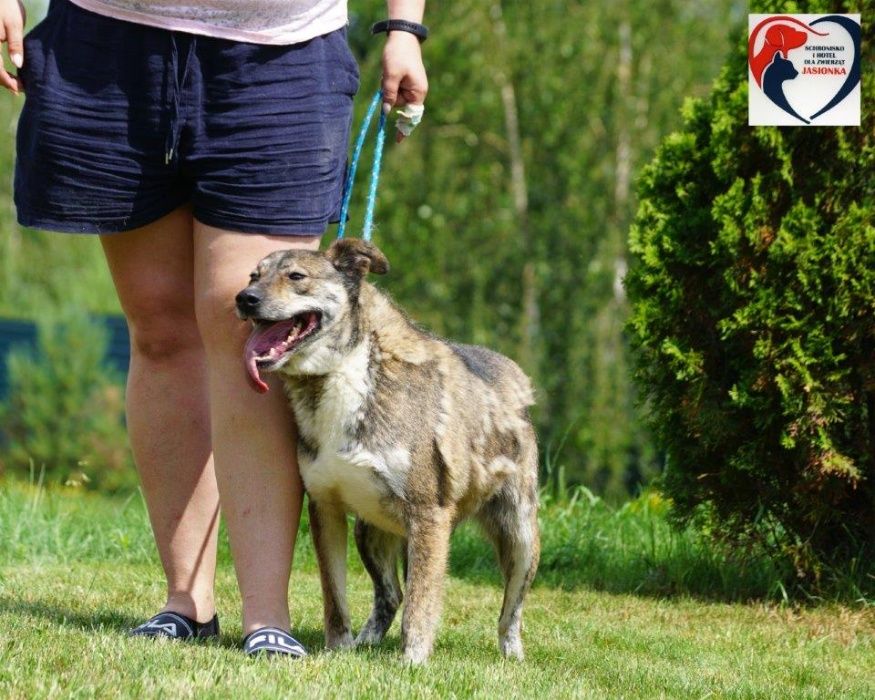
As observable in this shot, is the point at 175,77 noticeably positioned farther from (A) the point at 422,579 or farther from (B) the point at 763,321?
(B) the point at 763,321

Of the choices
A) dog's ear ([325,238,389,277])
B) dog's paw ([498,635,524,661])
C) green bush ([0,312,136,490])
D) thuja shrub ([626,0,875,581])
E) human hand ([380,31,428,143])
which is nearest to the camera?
human hand ([380,31,428,143])

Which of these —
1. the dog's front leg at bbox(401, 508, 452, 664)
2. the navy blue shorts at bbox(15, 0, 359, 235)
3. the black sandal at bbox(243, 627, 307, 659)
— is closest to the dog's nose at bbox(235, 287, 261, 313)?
the navy blue shorts at bbox(15, 0, 359, 235)

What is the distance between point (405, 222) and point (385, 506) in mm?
9602

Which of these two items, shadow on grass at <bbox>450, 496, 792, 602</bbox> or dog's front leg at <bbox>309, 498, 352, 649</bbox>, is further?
shadow on grass at <bbox>450, 496, 792, 602</bbox>

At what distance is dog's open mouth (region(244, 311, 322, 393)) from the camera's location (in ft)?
11.9

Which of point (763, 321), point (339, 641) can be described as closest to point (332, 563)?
point (339, 641)

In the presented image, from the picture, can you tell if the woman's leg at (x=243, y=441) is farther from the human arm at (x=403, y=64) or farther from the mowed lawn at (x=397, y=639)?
the human arm at (x=403, y=64)

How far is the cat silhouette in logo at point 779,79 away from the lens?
18.6 feet

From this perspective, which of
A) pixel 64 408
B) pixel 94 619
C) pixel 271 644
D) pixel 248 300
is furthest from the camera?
pixel 64 408

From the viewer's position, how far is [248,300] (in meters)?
3.55

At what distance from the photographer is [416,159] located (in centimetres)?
1334

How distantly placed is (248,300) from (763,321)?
2.67 meters

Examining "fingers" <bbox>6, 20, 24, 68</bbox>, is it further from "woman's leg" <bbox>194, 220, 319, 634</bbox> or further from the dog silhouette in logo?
the dog silhouette in logo

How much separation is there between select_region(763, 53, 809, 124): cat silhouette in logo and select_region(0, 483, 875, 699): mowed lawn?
217 centimetres
